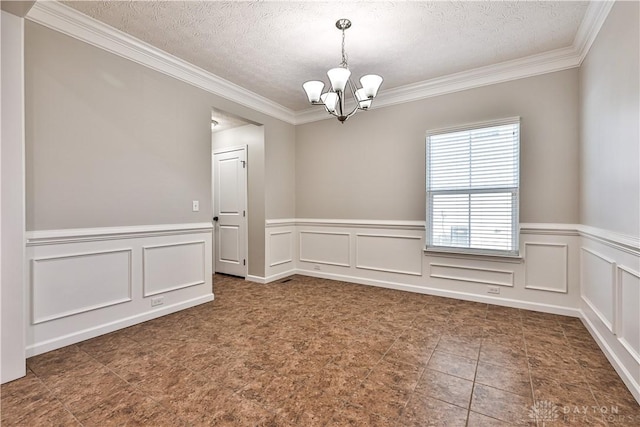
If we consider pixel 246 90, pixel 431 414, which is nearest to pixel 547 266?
pixel 431 414

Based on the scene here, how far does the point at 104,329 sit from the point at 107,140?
174cm

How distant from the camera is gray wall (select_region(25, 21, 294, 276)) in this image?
2414 millimetres

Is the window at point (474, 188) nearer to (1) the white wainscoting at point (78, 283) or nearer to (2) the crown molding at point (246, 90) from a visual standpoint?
(2) the crown molding at point (246, 90)

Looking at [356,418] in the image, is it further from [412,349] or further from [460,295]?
[460,295]

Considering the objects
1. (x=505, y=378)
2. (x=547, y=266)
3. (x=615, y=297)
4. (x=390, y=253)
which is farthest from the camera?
(x=390, y=253)

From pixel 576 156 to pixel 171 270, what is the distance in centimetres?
450

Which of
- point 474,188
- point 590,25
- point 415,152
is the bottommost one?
point 474,188

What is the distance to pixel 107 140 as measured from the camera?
2805 millimetres

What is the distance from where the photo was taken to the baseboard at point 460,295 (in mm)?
3251

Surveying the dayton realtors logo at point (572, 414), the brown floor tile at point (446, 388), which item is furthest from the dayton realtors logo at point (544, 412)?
the brown floor tile at point (446, 388)

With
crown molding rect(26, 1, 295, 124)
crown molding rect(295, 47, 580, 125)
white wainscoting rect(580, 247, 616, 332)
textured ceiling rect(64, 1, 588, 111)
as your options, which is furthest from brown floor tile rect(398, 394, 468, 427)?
crown molding rect(26, 1, 295, 124)

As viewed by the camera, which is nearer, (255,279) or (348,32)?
(348,32)

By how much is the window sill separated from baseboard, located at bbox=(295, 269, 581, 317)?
0.45 meters

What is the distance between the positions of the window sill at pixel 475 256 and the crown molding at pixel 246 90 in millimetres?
2029
